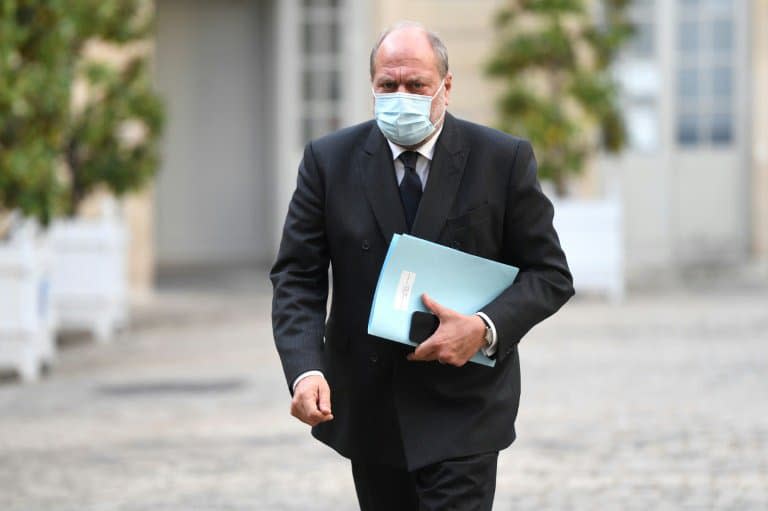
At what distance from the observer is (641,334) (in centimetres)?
1209

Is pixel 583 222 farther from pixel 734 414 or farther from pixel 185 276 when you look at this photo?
pixel 734 414

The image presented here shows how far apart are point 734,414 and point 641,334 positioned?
3688 mm

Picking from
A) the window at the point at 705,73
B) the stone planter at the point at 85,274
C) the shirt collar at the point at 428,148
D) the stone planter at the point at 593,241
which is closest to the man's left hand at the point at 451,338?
the shirt collar at the point at 428,148

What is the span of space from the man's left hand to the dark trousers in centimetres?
27

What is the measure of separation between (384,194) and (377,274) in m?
0.17

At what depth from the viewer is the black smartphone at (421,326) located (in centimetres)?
354

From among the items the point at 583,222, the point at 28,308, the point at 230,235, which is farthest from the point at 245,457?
the point at 230,235

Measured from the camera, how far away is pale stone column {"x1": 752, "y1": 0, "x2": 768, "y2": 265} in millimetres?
17641

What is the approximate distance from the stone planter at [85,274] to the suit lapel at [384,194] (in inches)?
374

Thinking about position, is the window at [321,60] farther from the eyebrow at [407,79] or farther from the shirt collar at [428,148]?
the eyebrow at [407,79]

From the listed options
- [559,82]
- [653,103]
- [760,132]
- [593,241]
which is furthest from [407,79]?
[653,103]

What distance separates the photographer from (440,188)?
12.0ft

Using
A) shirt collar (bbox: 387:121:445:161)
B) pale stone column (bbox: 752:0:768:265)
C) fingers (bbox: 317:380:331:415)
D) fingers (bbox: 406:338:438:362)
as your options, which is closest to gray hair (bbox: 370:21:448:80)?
shirt collar (bbox: 387:121:445:161)

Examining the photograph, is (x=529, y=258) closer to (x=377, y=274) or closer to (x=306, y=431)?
(x=377, y=274)
